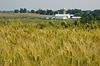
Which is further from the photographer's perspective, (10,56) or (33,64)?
(10,56)

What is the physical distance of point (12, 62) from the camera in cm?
185

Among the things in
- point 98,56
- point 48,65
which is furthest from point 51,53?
point 98,56

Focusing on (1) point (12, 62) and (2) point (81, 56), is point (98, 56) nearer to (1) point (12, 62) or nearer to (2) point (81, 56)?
(2) point (81, 56)

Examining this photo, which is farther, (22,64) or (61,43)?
(61,43)

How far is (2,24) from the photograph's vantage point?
4098mm

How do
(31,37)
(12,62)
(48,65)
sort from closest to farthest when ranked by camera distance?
(48,65)
(12,62)
(31,37)

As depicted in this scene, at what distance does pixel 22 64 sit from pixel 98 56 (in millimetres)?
999

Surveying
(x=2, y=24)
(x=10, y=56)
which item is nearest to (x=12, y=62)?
(x=10, y=56)

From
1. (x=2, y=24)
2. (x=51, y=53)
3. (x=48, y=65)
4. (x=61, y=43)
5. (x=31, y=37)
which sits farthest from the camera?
(x=2, y=24)

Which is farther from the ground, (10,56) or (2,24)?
(2,24)

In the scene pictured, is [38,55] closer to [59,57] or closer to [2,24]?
[59,57]

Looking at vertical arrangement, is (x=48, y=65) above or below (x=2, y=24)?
below

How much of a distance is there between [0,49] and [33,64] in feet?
2.44

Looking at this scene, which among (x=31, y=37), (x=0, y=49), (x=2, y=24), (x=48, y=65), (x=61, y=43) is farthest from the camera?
(x=2, y=24)
